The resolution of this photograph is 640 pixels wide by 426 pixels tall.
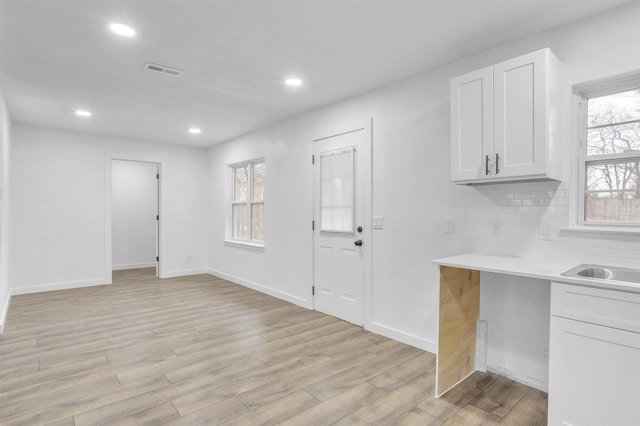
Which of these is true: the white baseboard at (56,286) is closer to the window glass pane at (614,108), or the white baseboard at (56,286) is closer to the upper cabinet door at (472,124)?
the upper cabinet door at (472,124)

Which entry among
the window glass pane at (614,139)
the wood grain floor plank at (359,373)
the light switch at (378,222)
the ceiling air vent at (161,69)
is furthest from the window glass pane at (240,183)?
the window glass pane at (614,139)

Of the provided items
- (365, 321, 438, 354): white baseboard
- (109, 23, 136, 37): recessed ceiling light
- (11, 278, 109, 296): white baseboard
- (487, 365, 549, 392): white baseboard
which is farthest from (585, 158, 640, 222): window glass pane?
(11, 278, 109, 296): white baseboard

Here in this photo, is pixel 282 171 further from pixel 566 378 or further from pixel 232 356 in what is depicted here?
pixel 566 378

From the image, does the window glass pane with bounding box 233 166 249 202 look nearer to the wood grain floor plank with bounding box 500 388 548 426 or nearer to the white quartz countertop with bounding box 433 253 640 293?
the white quartz countertop with bounding box 433 253 640 293

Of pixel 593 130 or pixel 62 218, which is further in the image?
pixel 62 218

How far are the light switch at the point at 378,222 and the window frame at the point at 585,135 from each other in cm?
158

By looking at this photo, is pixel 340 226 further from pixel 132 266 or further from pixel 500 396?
pixel 132 266

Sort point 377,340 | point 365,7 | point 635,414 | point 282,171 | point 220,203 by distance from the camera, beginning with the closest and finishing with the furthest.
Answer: point 635,414 → point 365,7 → point 377,340 → point 282,171 → point 220,203

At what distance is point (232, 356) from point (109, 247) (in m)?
4.01

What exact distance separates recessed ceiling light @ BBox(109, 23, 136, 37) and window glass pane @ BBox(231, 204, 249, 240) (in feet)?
11.9

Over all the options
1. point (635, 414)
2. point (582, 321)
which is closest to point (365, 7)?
point (582, 321)

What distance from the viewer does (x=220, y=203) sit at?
21.0 feet

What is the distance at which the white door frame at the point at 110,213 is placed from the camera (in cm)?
578

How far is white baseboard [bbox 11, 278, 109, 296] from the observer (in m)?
5.10
